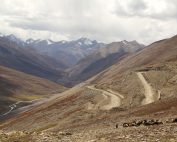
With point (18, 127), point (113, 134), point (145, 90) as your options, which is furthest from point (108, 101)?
point (113, 134)

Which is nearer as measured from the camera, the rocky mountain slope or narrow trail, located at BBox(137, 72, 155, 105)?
the rocky mountain slope

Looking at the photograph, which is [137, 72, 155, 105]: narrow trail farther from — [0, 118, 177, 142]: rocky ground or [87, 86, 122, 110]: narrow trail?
[0, 118, 177, 142]: rocky ground

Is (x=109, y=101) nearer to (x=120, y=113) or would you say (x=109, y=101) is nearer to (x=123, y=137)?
(x=120, y=113)

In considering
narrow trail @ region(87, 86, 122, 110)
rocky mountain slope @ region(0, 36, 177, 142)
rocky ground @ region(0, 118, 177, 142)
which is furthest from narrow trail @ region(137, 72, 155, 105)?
rocky ground @ region(0, 118, 177, 142)

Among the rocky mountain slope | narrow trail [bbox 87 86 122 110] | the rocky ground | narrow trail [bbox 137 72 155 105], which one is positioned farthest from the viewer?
narrow trail [bbox 137 72 155 105]

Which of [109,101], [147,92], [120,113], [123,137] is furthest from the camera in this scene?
[147,92]

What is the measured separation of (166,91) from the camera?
121m

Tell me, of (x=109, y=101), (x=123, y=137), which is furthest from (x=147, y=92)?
(x=123, y=137)

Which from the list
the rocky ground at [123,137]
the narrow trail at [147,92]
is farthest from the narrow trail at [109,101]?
the rocky ground at [123,137]

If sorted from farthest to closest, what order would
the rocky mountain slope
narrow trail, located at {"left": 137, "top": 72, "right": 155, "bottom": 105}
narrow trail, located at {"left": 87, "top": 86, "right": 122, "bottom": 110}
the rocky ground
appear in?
1. narrow trail, located at {"left": 137, "top": 72, "right": 155, "bottom": 105}
2. narrow trail, located at {"left": 87, "top": 86, "right": 122, "bottom": 110}
3. the rocky mountain slope
4. the rocky ground

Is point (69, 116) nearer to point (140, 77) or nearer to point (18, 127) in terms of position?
point (18, 127)

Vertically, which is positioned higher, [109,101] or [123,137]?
[109,101]

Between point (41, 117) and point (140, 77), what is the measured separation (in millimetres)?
47478

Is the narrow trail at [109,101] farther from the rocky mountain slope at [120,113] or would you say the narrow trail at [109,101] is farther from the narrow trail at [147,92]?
the narrow trail at [147,92]
